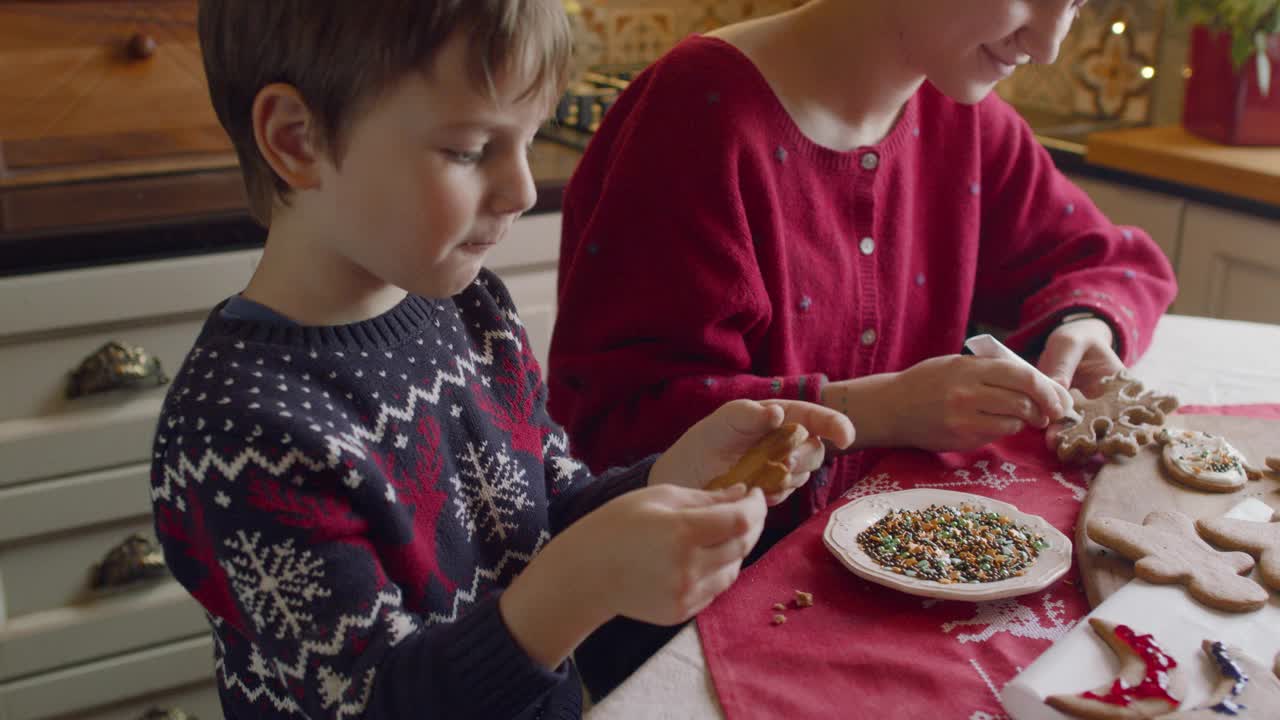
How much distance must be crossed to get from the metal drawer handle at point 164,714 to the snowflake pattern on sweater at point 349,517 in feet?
3.55

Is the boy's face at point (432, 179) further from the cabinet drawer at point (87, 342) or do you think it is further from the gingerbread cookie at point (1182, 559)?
the cabinet drawer at point (87, 342)

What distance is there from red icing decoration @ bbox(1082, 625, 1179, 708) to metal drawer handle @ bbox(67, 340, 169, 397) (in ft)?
4.71

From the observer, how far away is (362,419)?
0.79m

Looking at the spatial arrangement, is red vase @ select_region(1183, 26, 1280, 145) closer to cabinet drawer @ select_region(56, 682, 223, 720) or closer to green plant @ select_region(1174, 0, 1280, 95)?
green plant @ select_region(1174, 0, 1280, 95)

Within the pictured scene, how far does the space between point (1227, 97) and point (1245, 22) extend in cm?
16

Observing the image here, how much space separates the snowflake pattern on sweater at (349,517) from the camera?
696mm

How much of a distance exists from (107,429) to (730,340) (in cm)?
105

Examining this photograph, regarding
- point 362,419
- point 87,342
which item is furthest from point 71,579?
point 362,419

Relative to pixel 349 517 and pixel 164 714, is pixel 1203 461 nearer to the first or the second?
pixel 349 517

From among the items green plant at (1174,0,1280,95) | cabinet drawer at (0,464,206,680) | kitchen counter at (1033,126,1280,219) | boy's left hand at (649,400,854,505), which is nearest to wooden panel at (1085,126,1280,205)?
kitchen counter at (1033,126,1280,219)

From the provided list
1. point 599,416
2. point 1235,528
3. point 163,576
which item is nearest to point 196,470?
point 599,416

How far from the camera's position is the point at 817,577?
82 cm

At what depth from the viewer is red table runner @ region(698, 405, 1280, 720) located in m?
0.69

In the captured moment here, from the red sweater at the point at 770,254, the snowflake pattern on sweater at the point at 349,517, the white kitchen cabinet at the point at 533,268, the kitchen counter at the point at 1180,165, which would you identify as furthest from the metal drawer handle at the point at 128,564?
the kitchen counter at the point at 1180,165
